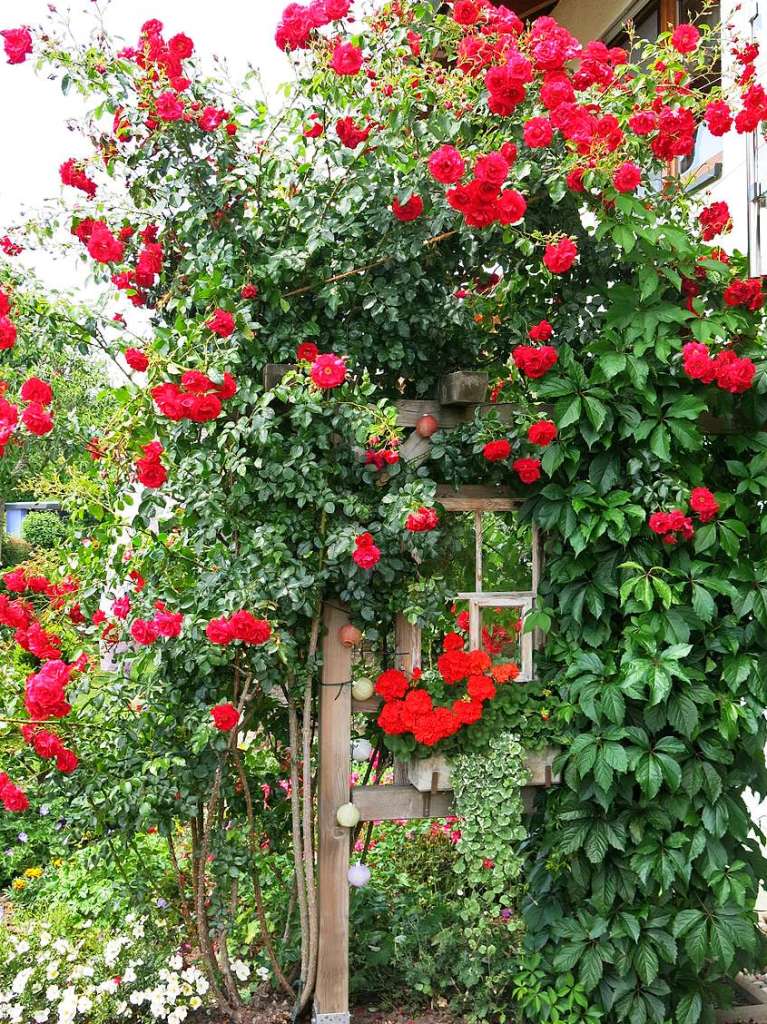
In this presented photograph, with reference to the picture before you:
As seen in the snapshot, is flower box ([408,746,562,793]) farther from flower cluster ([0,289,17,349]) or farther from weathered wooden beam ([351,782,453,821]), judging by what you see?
flower cluster ([0,289,17,349])

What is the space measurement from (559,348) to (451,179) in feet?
2.25

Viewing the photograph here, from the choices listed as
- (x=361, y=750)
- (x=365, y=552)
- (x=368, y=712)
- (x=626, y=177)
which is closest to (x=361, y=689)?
(x=368, y=712)

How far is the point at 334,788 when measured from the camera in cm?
240

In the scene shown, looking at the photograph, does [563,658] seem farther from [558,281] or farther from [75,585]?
[75,585]

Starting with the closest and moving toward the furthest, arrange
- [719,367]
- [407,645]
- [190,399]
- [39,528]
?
1. [190,399]
2. [719,367]
3. [407,645]
4. [39,528]

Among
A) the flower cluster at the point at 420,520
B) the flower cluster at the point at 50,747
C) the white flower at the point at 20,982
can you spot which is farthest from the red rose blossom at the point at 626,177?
the white flower at the point at 20,982

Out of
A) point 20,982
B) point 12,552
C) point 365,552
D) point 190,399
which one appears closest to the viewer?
point 190,399

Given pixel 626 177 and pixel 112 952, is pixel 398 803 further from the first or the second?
pixel 626 177

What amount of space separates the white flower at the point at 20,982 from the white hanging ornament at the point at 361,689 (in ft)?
3.89

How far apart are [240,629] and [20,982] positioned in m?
1.25

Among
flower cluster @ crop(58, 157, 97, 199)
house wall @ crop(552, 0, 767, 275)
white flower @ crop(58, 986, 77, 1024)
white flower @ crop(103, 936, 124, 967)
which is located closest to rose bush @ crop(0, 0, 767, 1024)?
flower cluster @ crop(58, 157, 97, 199)

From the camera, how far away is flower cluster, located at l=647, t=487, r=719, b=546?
2.29m

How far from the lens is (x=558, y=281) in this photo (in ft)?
8.48

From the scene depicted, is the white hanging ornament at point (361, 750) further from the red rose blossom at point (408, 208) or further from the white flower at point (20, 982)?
the red rose blossom at point (408, 208)
